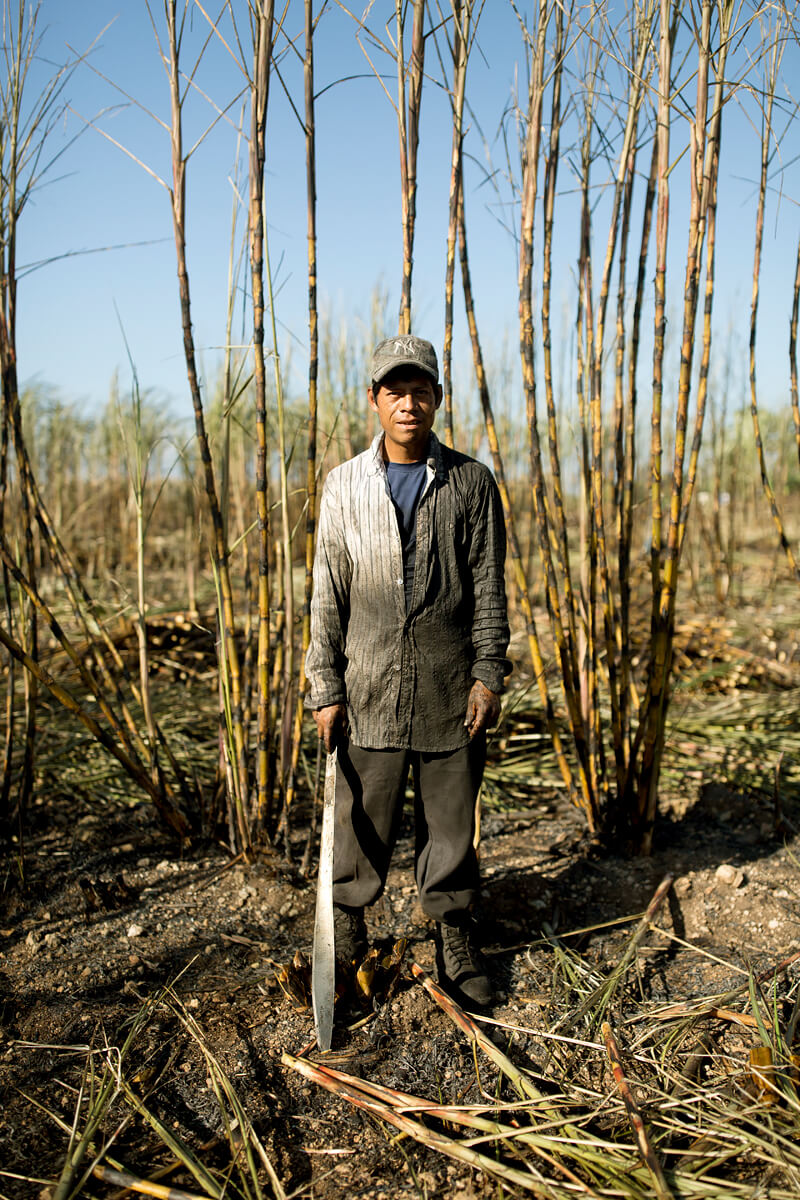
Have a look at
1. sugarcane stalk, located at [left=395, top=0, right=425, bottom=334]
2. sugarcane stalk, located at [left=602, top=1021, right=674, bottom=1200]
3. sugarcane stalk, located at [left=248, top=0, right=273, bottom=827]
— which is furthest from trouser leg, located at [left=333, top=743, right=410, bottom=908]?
sugarcane stalk, located at [left=395, top=0, right=425, bottom=334]

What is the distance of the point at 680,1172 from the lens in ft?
3.71

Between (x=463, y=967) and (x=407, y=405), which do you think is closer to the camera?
(x=407, y=405)

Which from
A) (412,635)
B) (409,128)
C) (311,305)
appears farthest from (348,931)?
(409,128)

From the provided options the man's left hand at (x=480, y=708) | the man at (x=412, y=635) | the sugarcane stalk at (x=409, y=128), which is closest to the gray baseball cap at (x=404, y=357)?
the man at (x=412, y=635)

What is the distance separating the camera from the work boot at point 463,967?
5.15 ft

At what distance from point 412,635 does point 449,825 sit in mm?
383

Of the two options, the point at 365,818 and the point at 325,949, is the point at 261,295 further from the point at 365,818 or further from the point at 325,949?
the point at 325,949

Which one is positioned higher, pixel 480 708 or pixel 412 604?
pixel 412 604

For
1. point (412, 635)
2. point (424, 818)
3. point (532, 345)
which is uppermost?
point (532, 345)

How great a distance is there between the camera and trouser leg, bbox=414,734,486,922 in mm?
1552

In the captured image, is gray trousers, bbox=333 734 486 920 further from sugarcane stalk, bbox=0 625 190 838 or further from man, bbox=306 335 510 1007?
sugarcane stalk, bbox=0 625 190 838

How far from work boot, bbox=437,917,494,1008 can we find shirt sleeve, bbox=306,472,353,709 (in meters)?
0.51

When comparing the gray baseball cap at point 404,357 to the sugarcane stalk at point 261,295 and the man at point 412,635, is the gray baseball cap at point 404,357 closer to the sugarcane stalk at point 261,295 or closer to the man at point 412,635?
the man at point 412,635

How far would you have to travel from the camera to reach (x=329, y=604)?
5.05ft
